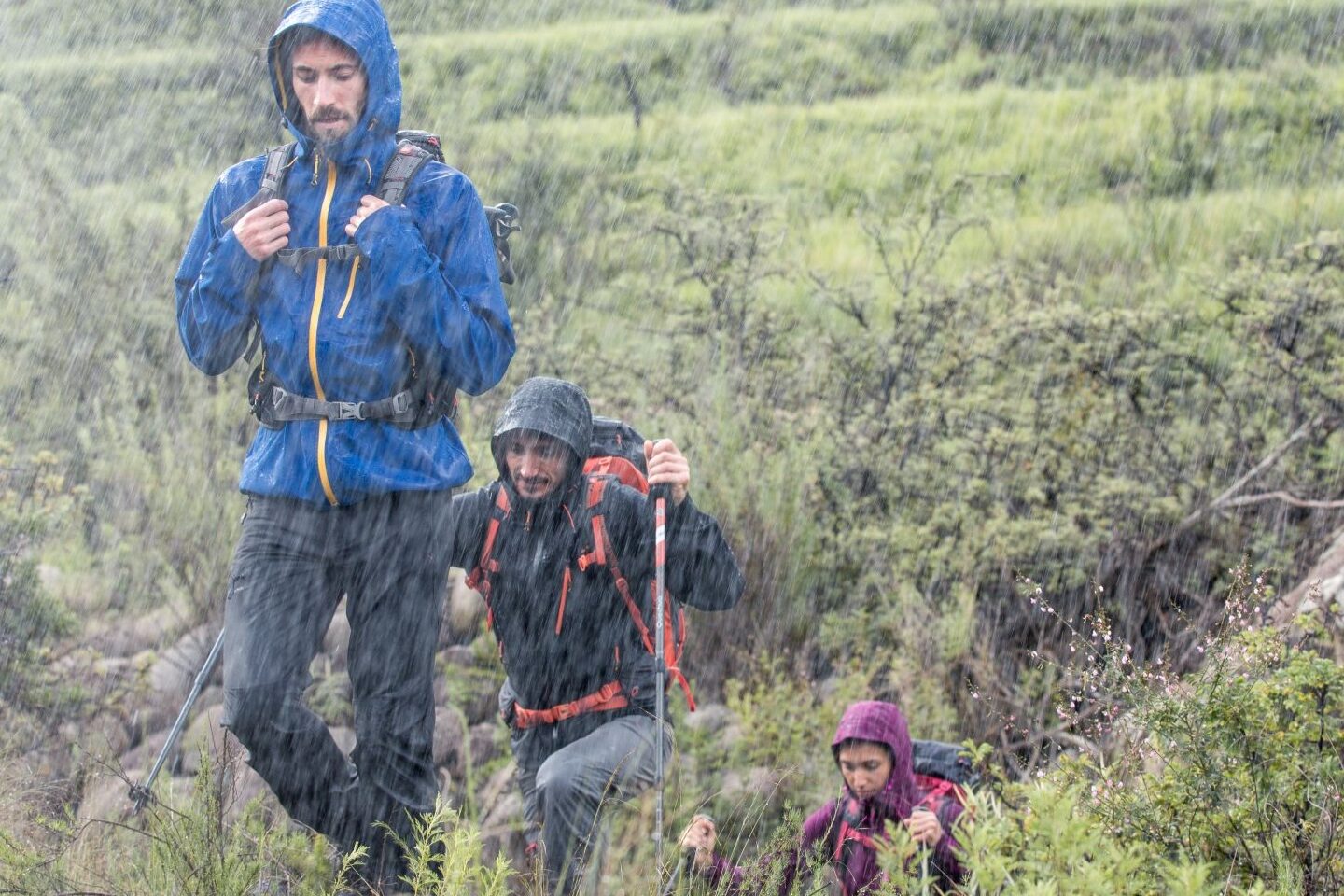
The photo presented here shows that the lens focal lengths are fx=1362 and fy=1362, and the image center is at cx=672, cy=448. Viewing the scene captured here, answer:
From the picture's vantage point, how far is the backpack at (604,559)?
4.55 m

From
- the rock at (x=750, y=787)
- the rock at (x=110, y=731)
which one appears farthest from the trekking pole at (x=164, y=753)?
the rock at (x=750, y=787)

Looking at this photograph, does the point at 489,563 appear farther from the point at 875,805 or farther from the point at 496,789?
the point at 496,789

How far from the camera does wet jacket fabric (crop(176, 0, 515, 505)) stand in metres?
3.70

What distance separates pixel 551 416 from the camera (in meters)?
4.57

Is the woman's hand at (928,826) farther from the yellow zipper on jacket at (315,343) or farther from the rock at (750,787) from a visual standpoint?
the yellow zipper on jacket at (315,343)

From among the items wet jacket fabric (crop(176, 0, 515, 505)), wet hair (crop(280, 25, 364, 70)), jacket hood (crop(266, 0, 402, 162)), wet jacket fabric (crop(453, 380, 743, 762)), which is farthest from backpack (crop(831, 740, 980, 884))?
wet hair (crop(280, 25, 364, 70))

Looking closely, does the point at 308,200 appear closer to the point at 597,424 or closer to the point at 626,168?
the point at 597,424

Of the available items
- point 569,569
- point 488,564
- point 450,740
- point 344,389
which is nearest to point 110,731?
point 450,740

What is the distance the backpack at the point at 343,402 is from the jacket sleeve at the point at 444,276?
0.06 metres

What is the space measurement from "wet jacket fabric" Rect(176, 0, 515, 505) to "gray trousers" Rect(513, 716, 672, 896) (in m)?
1.00

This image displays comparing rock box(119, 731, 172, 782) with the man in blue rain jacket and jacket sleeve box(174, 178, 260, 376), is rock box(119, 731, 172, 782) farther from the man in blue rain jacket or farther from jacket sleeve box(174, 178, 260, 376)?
jacket sleeve box(174, 178, 260, 376)

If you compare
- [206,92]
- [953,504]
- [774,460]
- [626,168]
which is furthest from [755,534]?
[206,92]

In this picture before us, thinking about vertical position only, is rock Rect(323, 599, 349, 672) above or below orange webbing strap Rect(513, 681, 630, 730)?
below

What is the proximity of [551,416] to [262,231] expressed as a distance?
1252 millimetres
